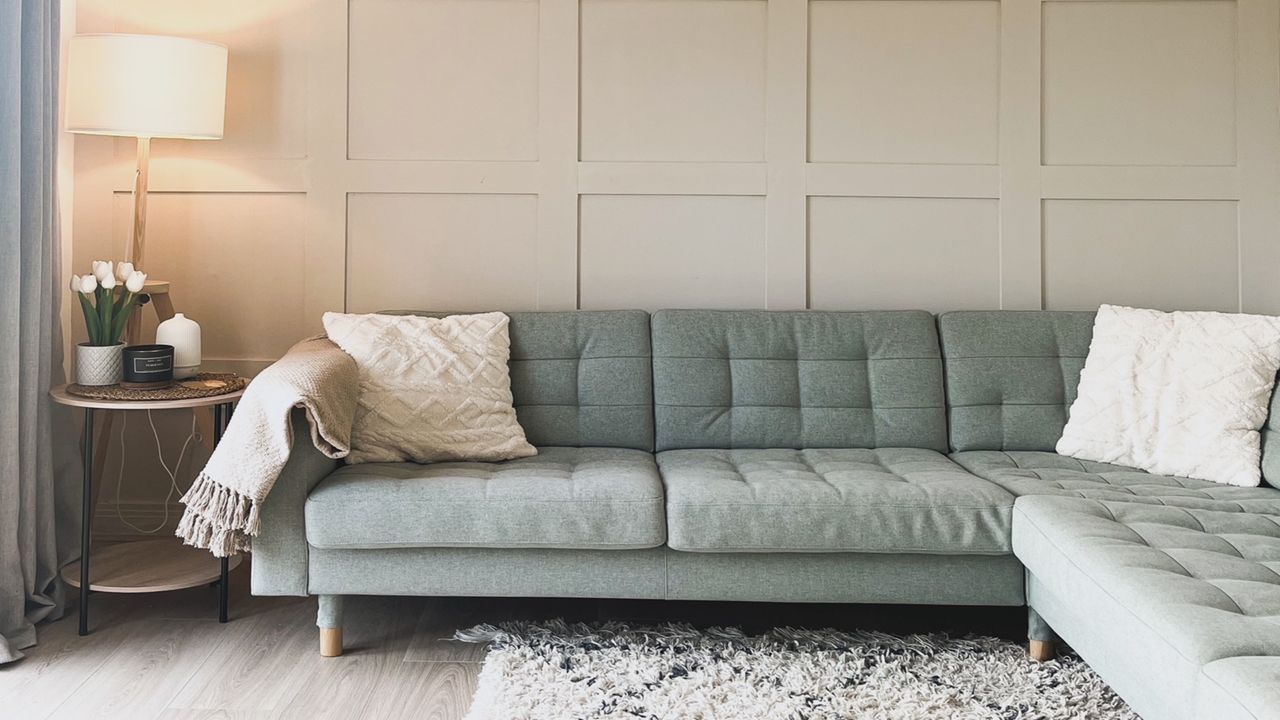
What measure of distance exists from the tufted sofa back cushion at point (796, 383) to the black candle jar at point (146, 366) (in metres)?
1.37

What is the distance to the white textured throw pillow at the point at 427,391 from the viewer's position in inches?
111

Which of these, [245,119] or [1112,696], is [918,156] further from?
[245,119]

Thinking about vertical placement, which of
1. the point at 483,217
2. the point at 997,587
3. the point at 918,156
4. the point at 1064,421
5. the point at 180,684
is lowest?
the point at 180,684

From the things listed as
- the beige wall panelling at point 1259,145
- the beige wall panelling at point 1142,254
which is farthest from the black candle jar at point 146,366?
the beige wall panelling at point 1259,145

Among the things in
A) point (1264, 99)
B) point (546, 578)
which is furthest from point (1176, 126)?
point (546, 578)

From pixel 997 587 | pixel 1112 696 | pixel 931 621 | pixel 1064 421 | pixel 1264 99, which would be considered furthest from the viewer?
pixel 1264 99

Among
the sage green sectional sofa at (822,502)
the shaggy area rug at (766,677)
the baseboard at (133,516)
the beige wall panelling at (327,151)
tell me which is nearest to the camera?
the sage green sectional sofa at (822,502)

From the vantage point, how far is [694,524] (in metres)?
2.49

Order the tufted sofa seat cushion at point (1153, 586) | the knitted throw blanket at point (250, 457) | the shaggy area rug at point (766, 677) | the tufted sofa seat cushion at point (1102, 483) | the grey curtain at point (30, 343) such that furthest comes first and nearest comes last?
the grey curtain at point (30, 343) → the tufted sofa seat cushion at point (1102, 483) → the knitted throw blanket at point (250, 457) → the shaggy area rug at point (766, 677) → the tufted sofa seat cushion at point (1153, 586)

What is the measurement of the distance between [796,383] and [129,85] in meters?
2.08

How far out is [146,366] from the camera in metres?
2.88

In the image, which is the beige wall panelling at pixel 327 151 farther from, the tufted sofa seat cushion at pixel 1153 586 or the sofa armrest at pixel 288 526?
the tufted sofa seat cushion at pixel 1153 586

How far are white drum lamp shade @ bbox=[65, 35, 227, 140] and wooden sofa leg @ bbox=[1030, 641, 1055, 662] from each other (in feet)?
8.77

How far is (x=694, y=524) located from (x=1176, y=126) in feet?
7.25
